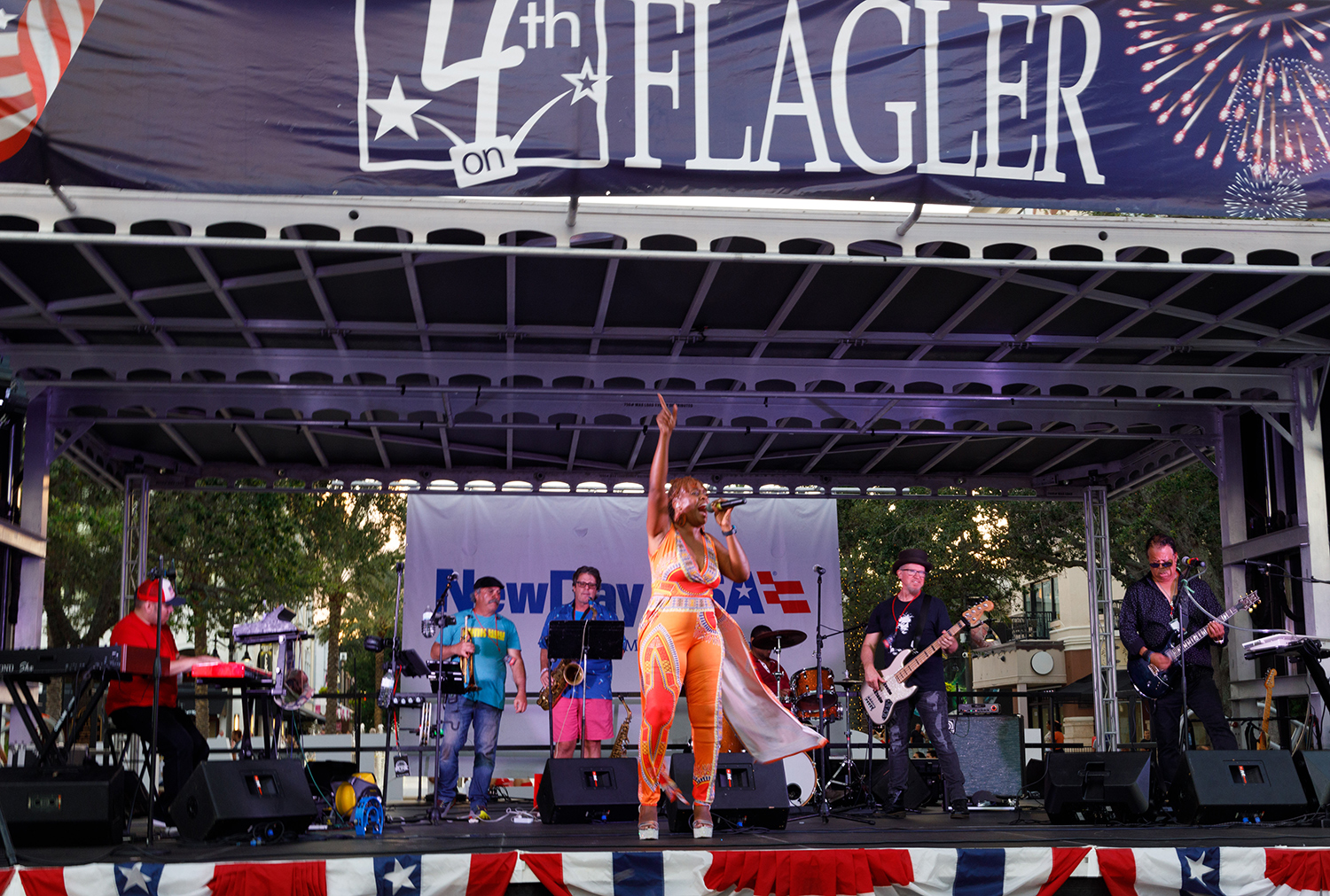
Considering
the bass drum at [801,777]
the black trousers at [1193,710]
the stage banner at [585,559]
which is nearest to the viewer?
the black trousers at [1193,710]

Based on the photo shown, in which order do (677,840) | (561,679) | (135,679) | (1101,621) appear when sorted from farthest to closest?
(1101,621) < (561,679) < (135,679) < (677,840)

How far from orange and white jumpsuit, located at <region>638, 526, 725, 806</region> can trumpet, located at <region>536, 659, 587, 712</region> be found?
3492 millimetres

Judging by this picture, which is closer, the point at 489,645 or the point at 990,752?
the point at 489,645

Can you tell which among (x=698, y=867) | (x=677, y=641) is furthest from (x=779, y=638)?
(x=698, y=867)

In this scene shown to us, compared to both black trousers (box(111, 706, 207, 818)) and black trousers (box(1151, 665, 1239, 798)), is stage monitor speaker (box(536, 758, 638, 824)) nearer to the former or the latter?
black trousers (box(111, 706, 207, 818))

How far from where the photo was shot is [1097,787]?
777cm

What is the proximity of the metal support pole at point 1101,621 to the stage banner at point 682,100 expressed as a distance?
8108 mm

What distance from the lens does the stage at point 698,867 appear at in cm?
536

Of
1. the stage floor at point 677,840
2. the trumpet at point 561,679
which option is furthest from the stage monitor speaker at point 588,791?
the trumpet at point 561,679

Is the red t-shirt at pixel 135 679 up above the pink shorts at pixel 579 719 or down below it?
above

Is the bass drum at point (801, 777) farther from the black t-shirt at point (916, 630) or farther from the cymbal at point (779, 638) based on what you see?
the black t-shirt at point (916, 630)

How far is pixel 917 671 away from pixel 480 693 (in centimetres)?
341

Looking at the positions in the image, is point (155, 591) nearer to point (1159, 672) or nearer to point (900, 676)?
point (900, 676)

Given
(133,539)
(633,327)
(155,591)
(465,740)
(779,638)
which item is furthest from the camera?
(133,539)
